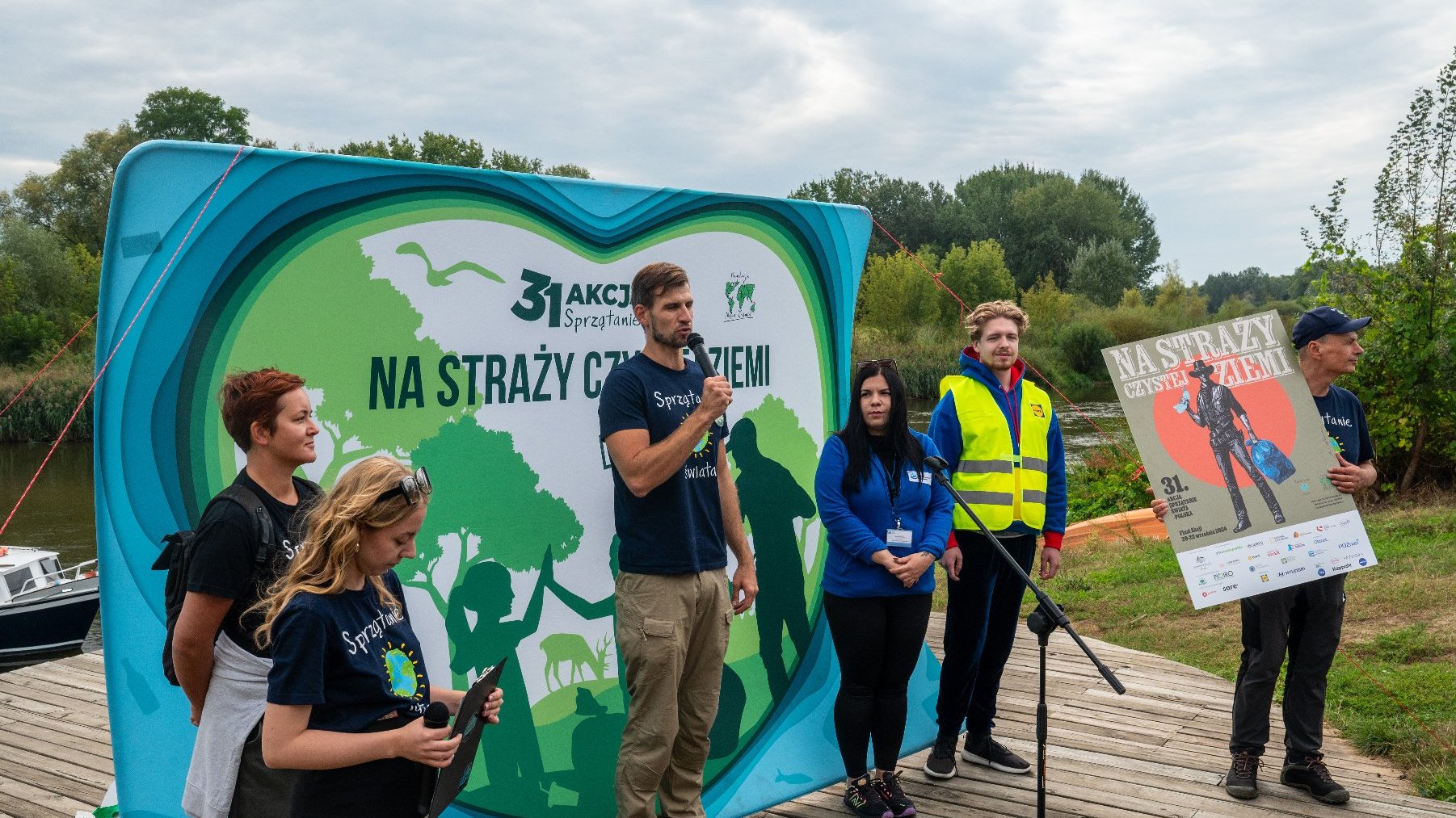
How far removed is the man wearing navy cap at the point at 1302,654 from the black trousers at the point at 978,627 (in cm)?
55

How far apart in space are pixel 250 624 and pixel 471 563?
35.1 inches

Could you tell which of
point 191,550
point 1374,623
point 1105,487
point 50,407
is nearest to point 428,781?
point 191,550

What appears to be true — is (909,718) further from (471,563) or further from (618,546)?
(471,563)

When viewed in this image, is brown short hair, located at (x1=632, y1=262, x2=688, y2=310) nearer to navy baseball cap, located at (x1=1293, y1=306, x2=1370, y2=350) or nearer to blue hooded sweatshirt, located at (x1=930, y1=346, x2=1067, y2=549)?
blue hooded sweatshirt, located at (x1=930, y1=346, x2=1067, y2=549)

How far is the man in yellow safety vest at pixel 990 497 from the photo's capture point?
12.2 ft

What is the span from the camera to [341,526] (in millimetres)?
1806

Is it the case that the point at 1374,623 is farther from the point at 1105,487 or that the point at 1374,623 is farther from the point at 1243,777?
the point at 1105,487

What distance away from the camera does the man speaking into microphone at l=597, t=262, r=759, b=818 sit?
9.46 ft

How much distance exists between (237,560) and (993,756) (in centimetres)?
280

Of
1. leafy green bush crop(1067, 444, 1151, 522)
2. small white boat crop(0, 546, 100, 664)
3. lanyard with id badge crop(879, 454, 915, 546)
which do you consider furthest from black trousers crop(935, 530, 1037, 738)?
small white boat crop(0, 546, 100, 664)

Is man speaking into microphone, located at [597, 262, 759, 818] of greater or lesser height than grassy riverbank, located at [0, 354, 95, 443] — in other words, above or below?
below

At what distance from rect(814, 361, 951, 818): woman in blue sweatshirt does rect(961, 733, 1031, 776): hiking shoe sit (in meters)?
0.55

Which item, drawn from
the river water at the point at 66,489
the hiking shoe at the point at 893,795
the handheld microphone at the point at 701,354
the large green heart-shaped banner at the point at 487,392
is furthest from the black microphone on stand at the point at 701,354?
the river water at the point at 66,489

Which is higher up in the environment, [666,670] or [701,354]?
[701,354]
